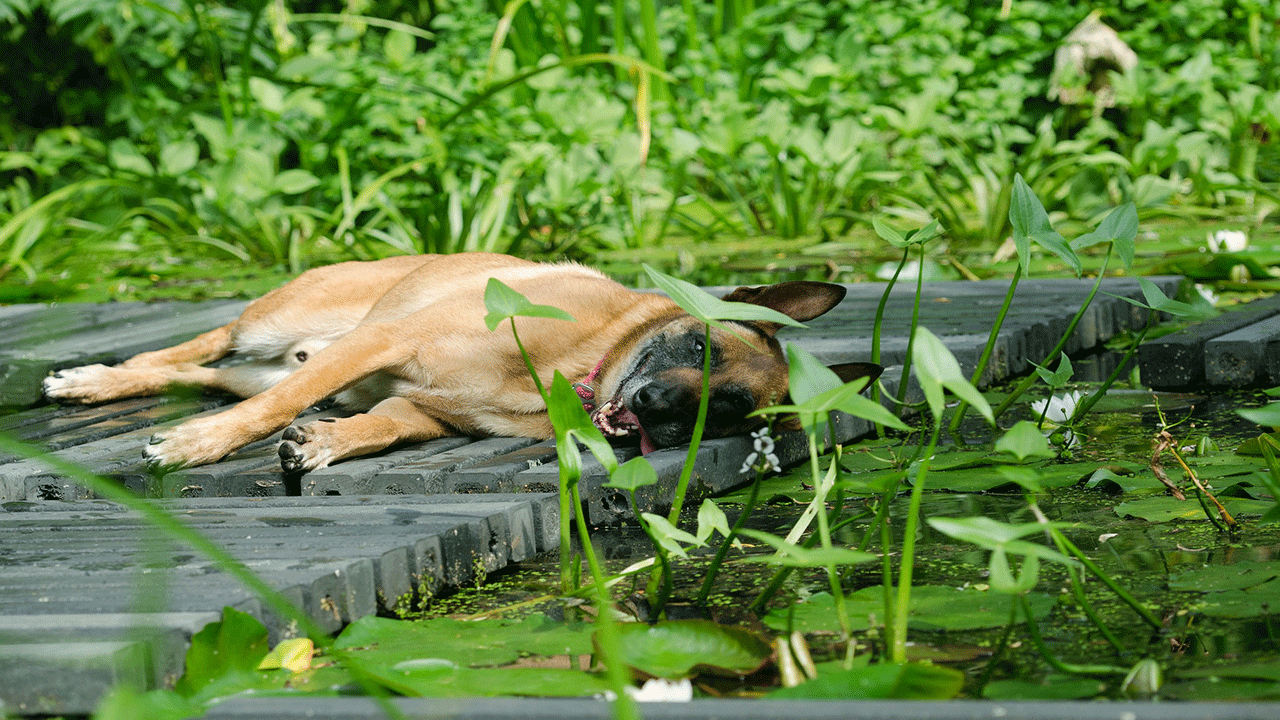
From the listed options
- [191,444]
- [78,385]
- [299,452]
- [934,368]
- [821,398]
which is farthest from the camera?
[78,385]

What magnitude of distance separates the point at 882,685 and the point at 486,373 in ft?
6.35

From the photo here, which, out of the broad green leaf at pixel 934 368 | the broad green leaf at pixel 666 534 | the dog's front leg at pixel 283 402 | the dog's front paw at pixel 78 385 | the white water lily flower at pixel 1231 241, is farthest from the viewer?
the white water lily flower at pixel 1231 241

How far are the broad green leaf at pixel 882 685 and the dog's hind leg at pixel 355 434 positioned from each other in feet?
5.11

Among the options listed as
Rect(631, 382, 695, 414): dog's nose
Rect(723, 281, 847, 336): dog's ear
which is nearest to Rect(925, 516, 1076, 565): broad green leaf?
Rect(631, 382, 695, 414): dog's nose

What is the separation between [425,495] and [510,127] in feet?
18.5

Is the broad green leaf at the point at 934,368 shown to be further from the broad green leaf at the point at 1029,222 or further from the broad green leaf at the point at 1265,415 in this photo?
the broad green leaf at the point at 1029,222

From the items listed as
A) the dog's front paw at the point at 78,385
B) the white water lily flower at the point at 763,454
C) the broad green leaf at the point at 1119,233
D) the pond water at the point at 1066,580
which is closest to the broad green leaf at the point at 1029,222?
the broad green leaf at the point at 1119,233

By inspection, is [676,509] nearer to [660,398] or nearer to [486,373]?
[660,398]

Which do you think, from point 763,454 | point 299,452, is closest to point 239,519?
point 299,452

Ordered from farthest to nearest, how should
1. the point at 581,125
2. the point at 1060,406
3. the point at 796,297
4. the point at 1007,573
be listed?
the point at 581,125 → the point at 796,297 → the point at 1060,406 → the point at 1007,573

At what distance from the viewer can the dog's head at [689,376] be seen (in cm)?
286

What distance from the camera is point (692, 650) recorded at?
1.58 meters

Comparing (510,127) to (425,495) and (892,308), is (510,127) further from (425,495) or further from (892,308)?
(425,495)

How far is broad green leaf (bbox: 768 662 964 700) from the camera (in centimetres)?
139
